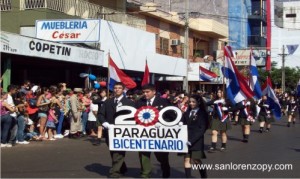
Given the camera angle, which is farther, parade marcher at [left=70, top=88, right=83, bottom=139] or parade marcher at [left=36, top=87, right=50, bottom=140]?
parade marcher at [left=70, top=88, right=83, bottom=139]

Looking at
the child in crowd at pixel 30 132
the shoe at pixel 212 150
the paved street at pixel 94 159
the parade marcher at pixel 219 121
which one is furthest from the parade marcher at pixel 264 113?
the child in crowd at pixel 30 132

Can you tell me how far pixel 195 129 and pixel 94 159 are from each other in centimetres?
395

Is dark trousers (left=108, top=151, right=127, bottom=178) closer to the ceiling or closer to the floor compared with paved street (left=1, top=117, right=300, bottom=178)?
closer to the ceiling

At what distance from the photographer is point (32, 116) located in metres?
16.6

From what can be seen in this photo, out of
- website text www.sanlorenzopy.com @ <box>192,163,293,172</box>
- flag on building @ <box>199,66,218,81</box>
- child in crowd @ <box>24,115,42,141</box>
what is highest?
flag on building @ <box>199,66,218,81</box>

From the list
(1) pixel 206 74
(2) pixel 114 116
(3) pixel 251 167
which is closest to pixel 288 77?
(1) pixel 206 74

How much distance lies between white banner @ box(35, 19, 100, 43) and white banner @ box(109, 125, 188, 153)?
1414 cm

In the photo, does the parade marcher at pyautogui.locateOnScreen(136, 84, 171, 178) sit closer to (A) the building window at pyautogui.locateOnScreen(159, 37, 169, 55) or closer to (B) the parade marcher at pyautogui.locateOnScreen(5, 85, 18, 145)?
(B) the parade marcher at pyautogui.locateOnScreen(5, 85, 18, 145)

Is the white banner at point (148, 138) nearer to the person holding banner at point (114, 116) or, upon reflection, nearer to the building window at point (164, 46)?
the person holding banner at point (114, 116)

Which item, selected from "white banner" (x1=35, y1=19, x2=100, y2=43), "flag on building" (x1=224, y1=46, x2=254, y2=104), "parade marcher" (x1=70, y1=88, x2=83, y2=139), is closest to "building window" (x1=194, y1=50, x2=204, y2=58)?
"white banner" (x1=35, y1=19, x2=100, y2=43)

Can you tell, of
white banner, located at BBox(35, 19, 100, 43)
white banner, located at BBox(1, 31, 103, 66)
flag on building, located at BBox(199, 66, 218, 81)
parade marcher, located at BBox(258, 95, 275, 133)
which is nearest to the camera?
white banner, located at BBox(1, 31, 103, 66)

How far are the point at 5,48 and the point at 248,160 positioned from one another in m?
9.19

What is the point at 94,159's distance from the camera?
12609mm

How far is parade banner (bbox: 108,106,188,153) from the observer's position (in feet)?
30.1
